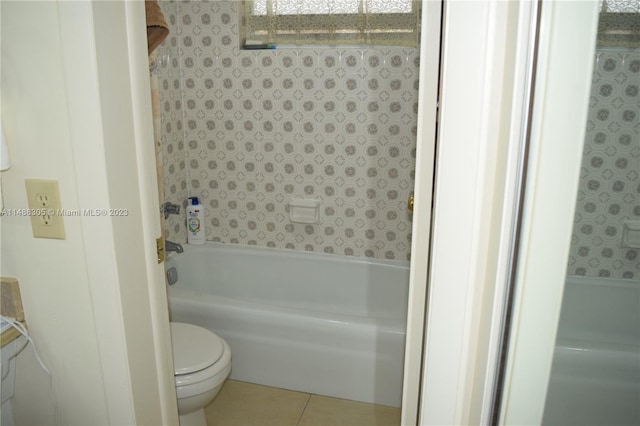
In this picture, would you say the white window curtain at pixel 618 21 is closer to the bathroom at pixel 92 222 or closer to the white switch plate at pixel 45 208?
the bathroom at pixel 92 222

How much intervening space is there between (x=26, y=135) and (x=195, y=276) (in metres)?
2.00

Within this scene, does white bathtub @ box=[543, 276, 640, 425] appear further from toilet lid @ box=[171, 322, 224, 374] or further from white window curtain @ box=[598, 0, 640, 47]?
toilet lid @ box=[171, 322, 224, 374]

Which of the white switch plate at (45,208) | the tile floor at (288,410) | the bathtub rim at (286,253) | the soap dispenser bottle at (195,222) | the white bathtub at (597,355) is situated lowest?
the tile floor at (288,410)

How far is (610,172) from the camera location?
0.65 m

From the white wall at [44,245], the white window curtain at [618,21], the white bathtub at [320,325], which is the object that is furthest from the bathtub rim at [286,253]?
the white window curtain at [618,21]

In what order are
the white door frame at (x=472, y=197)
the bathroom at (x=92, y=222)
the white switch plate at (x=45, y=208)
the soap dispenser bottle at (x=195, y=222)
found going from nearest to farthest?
the white door frame at (x=472, y=197) < the bathroom at (x=92, y=222) < the white switch plate at (x=45, y=208) < the soap dispenser bottle at (x=195, y=222)

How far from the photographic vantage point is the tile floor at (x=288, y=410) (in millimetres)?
2100

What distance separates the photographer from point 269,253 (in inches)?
114

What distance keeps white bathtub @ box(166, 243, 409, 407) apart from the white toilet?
32 cm

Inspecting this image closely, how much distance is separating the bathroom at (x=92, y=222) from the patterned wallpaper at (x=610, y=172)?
0.18 m

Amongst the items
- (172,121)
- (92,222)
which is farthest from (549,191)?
(172,121)

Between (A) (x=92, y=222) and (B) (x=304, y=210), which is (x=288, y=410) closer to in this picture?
(B) (x=304, y=210)

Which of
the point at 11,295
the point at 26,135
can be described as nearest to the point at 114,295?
the point at 11,295

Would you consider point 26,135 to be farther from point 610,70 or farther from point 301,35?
point 301,35
